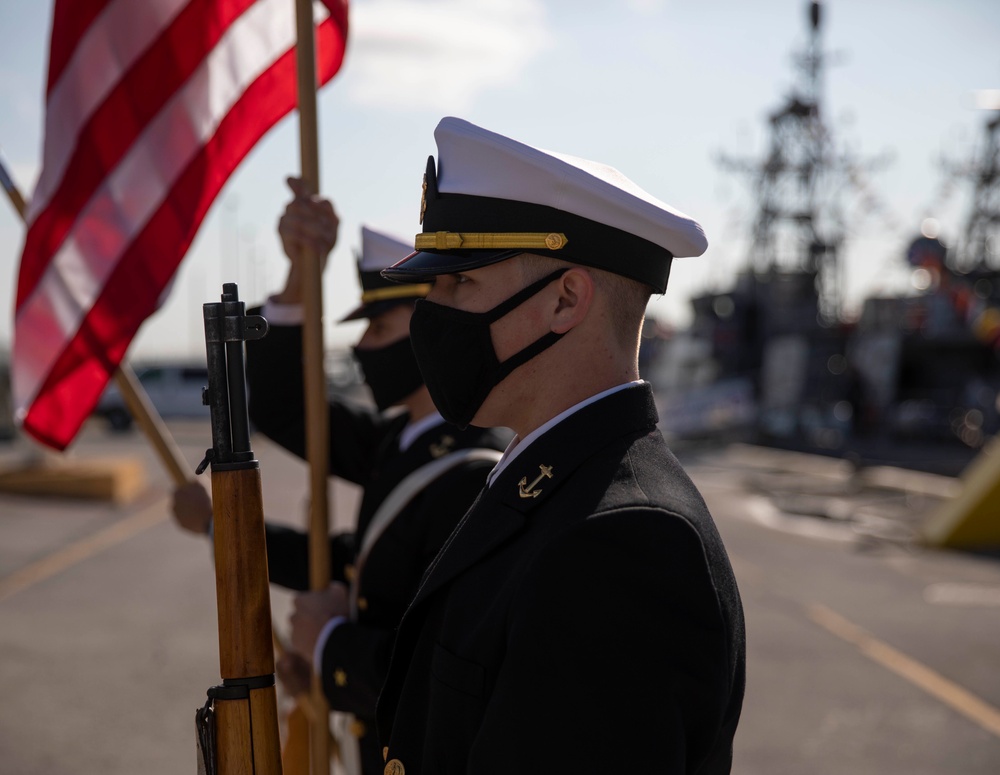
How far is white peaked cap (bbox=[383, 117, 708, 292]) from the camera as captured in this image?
1456 mm

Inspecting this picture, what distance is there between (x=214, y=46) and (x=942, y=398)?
2557 centimetres

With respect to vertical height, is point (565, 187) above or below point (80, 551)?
above

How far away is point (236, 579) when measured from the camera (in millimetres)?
1583

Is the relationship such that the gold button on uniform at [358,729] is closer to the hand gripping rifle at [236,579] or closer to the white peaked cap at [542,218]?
the hand gripping rifle at [236,579]

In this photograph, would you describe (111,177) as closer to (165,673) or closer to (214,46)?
(214,46)

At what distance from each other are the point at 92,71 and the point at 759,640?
622 centimetres

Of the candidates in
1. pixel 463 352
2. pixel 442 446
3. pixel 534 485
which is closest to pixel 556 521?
pixel 534 485

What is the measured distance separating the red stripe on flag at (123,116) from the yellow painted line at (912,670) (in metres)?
5.38

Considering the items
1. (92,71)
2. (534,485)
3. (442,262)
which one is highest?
(92,71)

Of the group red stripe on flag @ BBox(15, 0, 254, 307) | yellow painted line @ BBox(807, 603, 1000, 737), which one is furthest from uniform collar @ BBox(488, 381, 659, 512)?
yellow painted line @ BBox(807, 603, 1000, 737)

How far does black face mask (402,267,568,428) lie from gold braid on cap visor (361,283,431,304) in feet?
3.67

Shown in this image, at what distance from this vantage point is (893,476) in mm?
15984

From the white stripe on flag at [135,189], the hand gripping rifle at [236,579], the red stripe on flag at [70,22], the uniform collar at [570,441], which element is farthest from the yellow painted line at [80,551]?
the uniform collar at [570,441]

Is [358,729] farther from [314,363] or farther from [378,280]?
[378,280]
